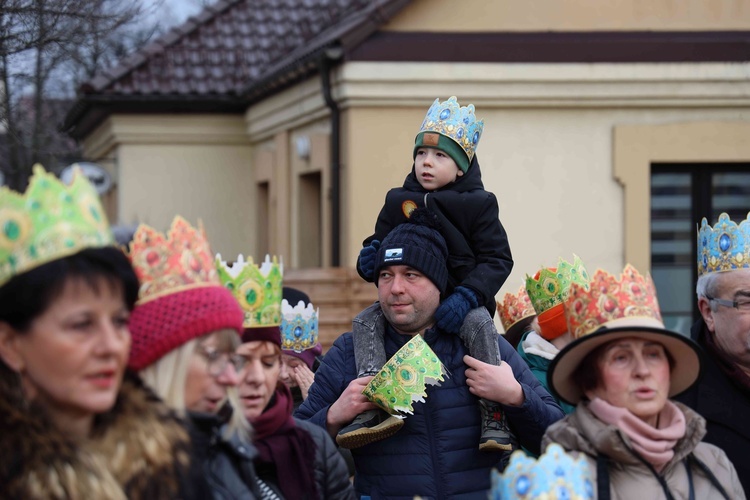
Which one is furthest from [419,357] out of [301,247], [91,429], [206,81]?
[206,81]

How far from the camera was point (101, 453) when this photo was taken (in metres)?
3.22

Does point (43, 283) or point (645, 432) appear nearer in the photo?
point (43, 283)

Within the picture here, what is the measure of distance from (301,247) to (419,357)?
11.4 m

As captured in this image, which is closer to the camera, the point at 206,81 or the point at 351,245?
the point at 351,245

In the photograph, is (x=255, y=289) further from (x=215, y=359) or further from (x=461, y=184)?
(x=461, y=184)

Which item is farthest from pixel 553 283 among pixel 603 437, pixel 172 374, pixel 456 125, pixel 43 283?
pixel 43 283

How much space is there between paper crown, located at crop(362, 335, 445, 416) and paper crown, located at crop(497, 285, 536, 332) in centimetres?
228

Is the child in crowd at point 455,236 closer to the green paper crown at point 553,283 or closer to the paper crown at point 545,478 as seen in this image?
the green paper crown at point 553,283

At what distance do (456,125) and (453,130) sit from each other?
53 mm

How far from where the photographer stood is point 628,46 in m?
13.6

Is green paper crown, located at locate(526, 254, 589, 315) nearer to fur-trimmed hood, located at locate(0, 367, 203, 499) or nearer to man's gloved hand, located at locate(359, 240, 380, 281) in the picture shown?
man's gloved hand, located at locate(359, 240, 380, 281)

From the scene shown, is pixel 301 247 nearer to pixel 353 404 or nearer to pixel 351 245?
pixel 351 245

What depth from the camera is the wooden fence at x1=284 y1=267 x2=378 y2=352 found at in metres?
13.0

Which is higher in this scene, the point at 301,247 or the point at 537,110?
the point at 537,110
